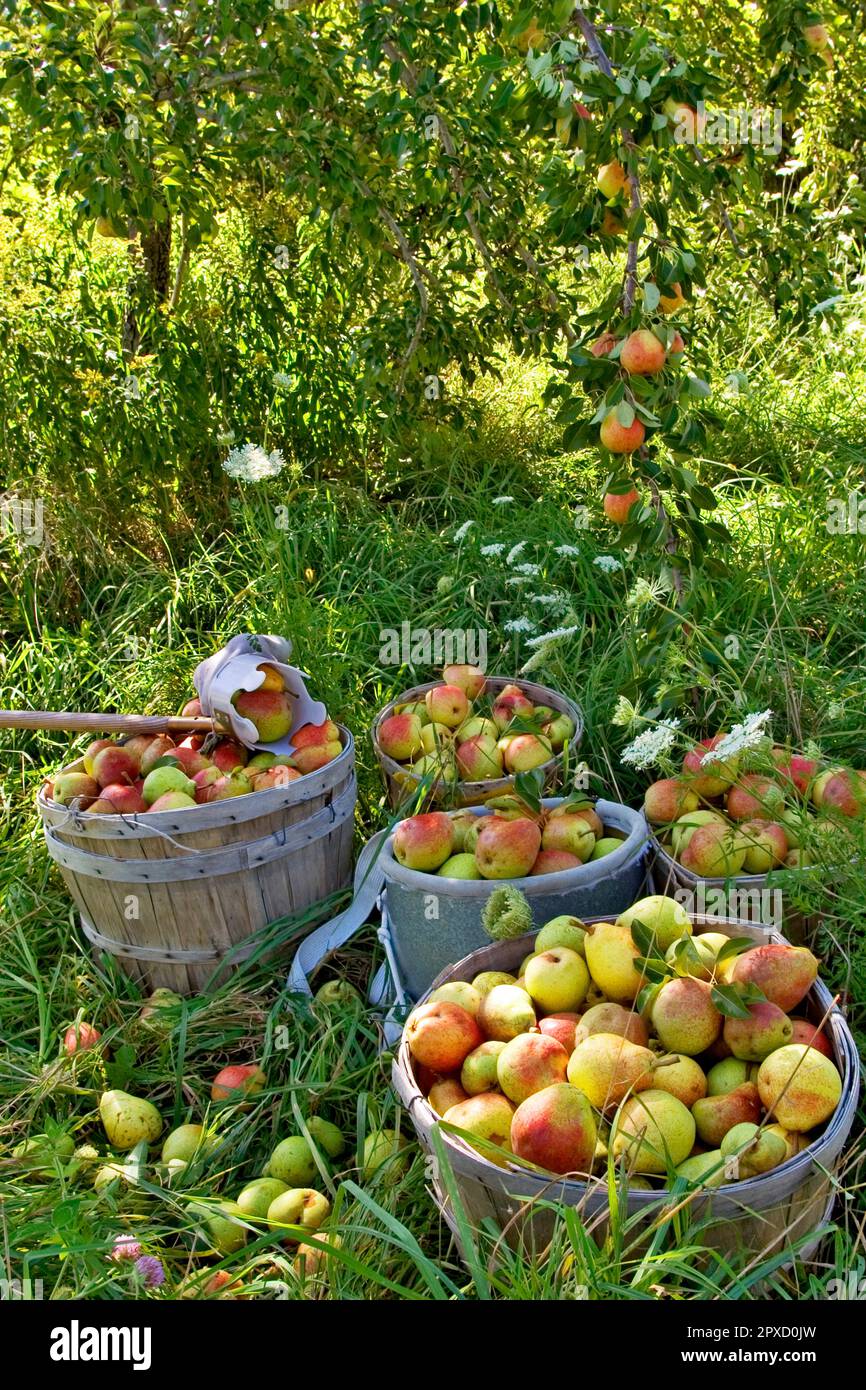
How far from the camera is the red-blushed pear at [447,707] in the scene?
2.77m

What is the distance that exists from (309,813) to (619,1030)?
1039 millimetres

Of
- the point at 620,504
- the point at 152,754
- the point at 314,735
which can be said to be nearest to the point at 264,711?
the point at 314,735

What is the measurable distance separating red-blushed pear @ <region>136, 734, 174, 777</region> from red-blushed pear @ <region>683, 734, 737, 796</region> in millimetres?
1212

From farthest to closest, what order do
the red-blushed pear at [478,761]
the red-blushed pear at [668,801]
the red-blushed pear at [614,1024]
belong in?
the red-blushed pear at [478,761], the red-blushed pear at [668,801], the red-blushed pear at [614,1024]

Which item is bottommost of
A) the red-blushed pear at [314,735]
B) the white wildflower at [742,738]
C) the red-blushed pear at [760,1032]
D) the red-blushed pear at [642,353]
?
the red-blushed pear at [314,735]

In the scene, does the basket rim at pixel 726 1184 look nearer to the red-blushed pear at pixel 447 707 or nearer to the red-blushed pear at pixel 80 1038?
the red-blushed pear at pixel 80 1038

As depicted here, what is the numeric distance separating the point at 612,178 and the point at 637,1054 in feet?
6.09

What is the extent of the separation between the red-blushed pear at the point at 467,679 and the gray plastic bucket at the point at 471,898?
0.68 m

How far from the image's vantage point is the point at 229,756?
2734 millimetres

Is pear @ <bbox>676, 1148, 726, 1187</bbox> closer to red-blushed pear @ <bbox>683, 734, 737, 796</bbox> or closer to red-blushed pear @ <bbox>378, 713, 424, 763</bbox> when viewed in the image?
red-blushed pear @ <bbox>683, 734, 737, 796</bbox>

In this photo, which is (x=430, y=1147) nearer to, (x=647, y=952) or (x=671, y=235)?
(x=647, y=952)

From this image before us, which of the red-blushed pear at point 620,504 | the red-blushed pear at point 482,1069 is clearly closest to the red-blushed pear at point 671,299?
the red-blushed pear at point 620,504
